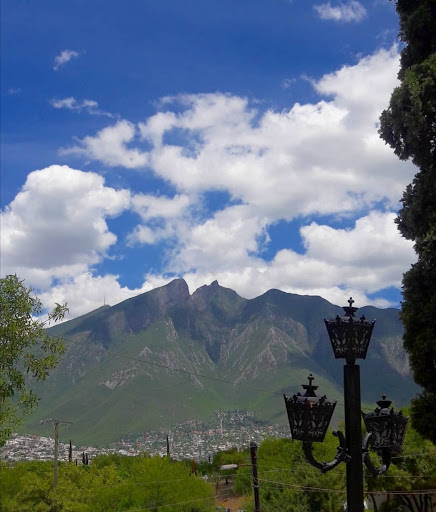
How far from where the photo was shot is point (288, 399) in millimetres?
7887

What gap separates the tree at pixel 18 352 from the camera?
1307 cm

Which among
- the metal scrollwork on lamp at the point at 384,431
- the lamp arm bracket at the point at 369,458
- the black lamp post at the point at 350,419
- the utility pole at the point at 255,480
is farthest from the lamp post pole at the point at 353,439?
the utility pole at the point at 255,480

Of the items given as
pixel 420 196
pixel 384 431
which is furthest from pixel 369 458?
pixel 420 196

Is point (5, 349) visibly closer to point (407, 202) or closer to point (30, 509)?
point (407, 202)

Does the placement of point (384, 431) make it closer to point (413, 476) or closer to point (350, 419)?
point (350, 419)

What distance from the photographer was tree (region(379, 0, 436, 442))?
14.2 metres

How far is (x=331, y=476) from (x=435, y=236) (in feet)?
81.1

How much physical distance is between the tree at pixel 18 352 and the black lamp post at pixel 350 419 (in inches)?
311

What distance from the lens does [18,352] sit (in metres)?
13.3

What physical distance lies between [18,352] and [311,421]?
8.44 m

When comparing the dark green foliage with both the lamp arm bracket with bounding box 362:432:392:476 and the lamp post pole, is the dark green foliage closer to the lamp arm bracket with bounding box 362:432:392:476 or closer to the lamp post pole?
the lamp arm bracket with bounding box 362:432:392:476

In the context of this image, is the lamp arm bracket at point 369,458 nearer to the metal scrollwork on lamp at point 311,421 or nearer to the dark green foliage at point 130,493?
the metal scrollwork on lamp at point 311,421

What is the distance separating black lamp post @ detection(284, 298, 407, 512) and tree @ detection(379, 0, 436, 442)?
6.14 meters

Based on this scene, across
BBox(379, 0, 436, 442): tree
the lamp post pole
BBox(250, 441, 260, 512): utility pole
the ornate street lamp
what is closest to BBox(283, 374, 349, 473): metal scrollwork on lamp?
the lamp post pole
